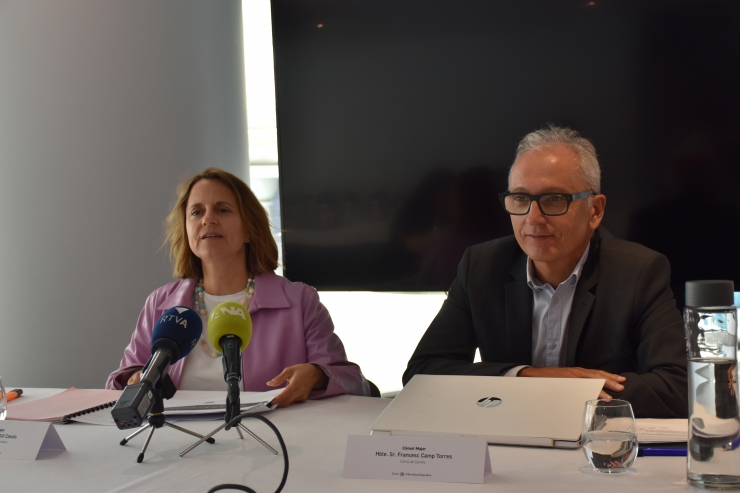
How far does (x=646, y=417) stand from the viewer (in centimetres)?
164

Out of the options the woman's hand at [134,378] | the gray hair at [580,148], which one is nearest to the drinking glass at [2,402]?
the woman's hand at [134,378]

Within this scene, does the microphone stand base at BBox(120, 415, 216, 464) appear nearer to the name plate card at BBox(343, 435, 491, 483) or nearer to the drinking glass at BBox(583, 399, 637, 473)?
the name plate card at BBox(343, 435, 491, 483)

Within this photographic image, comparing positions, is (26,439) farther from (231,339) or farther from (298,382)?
(298,382)

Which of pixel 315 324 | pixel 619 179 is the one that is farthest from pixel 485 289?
pixel 619 179

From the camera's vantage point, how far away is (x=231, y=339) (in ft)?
4.48

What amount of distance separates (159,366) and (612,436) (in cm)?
79

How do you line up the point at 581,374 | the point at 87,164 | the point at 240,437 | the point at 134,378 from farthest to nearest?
the point at 87,164, the point at 134,378, the point at 581,374, the point at 240,437

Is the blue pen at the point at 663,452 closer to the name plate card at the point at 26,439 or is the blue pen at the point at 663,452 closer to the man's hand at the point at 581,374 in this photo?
the man's hand at the point at 581,374

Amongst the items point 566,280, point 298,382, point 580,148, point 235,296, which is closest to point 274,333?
point 235,296

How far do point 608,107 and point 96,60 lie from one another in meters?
2.21

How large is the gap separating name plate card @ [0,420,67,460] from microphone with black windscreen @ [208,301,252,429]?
36 cm

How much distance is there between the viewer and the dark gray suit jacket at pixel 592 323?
70.1 inches

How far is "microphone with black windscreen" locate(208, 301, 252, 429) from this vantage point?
1.33 meters

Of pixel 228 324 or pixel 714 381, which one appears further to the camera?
pixel 228 324
